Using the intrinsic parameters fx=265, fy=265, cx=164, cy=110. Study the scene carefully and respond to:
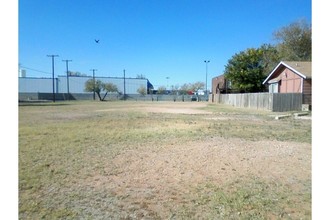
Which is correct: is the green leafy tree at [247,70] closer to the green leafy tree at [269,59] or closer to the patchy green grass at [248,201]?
the green leafy tree at [269,59]

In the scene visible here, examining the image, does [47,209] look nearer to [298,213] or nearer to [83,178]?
[83,178]

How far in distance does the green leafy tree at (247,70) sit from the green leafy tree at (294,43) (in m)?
3.22

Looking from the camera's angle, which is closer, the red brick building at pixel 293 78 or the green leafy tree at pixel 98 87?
the red brick building at pixel 293 78

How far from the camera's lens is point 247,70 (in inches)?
1512

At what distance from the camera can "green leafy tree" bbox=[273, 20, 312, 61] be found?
112 ft

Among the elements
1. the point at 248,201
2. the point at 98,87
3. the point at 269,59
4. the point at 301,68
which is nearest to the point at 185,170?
the point at 248,201

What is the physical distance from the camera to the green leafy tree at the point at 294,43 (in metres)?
34.3

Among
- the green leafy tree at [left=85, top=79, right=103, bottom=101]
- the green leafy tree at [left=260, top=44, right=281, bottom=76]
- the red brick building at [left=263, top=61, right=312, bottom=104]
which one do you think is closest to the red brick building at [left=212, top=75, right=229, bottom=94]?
the green leafy tree at [left=260, top=44, right=281, bottom=76]

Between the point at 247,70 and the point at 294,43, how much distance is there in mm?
6937

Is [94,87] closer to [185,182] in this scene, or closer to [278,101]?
[278,101]

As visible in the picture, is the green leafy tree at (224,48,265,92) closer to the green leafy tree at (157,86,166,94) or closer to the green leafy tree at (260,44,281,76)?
the green leafy tree at (260,44,281,76)

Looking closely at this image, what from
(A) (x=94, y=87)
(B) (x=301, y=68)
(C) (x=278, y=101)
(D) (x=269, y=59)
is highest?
(D) (x=269, y=59)

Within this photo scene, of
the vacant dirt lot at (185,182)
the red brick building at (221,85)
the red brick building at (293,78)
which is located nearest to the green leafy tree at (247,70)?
the red brick building at (221,85)
